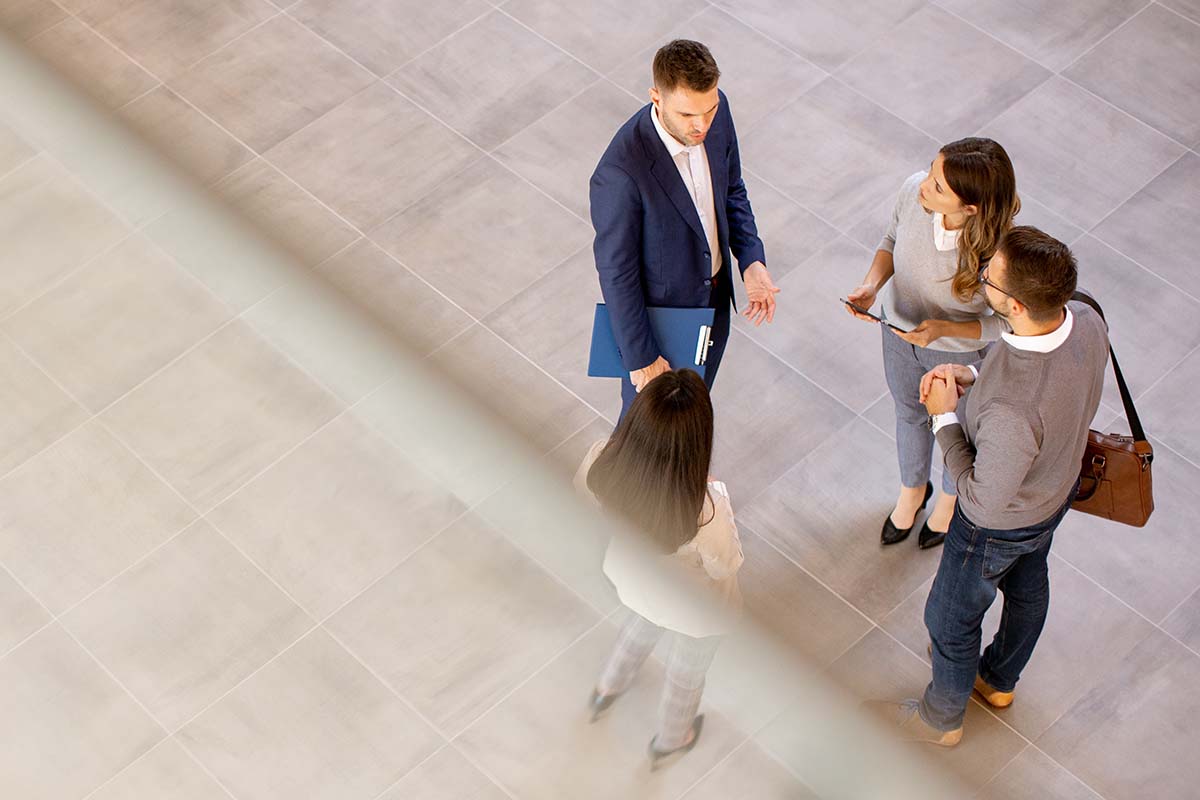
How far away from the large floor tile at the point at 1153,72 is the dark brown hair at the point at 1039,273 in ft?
8.35

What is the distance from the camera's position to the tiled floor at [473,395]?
316 cm

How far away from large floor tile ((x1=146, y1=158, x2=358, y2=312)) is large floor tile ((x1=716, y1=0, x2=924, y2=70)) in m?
1.81

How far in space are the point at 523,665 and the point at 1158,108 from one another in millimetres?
3193

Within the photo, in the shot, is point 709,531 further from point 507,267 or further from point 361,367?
point 507,267

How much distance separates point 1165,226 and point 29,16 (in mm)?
4308

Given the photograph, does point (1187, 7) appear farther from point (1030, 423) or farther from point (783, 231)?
point (1030, 423)

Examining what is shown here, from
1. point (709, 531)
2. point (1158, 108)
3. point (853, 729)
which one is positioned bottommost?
point (853, 729)

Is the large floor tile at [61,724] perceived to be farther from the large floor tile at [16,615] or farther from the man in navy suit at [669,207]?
the man in navy suit at [669,207]

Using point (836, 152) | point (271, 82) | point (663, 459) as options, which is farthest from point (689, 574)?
point (271, 82)

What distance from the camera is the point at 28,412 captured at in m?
3.57

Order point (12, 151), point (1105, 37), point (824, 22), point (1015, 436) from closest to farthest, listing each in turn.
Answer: point (1015, 436)
point (12, 151)
point (1105, 37)
point (824, 22)

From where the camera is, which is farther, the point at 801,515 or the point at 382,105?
the point at 382,105

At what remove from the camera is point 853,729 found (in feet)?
11.3

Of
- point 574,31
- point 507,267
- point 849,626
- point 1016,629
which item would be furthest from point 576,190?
point 1016,629
